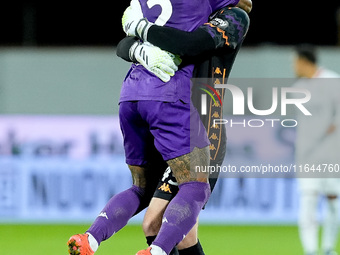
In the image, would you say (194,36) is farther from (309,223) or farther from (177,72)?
(309,223)

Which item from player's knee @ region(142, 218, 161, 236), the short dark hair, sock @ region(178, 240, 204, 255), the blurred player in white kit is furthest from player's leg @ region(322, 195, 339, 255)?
player's knee @ region(142, 218, 161, 236)

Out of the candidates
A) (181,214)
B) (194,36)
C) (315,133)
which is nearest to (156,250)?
(181,214)

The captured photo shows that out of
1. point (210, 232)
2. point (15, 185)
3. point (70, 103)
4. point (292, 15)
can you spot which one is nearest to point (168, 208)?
point (210, 232)

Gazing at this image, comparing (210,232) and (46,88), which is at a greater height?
(46,88)

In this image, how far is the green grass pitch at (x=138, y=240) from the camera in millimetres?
7121

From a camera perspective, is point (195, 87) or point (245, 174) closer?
point (195, 87)

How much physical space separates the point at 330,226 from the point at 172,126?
348cm

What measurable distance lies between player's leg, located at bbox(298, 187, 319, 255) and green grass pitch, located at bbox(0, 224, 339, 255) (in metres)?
0.45

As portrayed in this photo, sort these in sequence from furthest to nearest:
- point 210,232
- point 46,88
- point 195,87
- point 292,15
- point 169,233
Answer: point 292,15
point 46,88
point 210,232
point 195,87
point 169,233

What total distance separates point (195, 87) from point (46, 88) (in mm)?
6496

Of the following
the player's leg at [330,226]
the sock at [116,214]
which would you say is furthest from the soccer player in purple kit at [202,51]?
the player's leg at [330,226]

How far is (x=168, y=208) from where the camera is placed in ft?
12.8

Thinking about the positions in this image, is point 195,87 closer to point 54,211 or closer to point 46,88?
point 54,211

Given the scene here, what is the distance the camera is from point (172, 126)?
3.91 m
